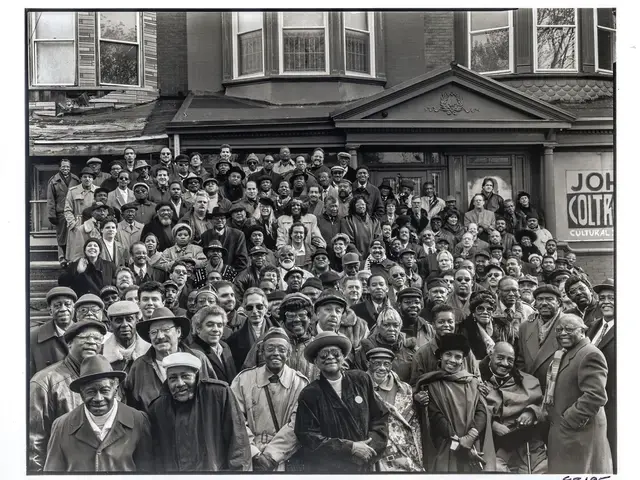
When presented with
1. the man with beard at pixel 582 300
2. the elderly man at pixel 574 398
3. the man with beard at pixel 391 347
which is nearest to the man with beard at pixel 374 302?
the man with beard at pixel 391 347

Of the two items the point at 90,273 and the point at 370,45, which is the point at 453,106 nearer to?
the point at 370,45

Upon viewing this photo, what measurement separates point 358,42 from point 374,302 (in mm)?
3790

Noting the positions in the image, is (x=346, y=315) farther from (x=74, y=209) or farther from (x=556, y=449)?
(x=74, y=209)

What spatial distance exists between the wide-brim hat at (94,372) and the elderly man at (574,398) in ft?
14.2

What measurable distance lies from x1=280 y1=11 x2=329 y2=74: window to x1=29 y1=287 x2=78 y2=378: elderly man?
4.20m

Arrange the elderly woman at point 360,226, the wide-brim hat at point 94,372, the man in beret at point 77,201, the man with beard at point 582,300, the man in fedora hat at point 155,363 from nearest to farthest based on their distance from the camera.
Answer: the wide-brim hat at point 94,372
the man in fedora hat at point 155,363
the man with beard at point 582,300
the elderly woman at point 360,226
the man in beret at point 77,201

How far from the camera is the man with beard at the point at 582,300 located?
10109 mm

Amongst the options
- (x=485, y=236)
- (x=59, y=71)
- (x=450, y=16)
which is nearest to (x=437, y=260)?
(x=485, y=236)

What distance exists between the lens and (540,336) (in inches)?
388

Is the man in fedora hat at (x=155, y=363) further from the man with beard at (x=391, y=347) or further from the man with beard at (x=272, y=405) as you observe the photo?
the man with beard at (x=391, y=347)

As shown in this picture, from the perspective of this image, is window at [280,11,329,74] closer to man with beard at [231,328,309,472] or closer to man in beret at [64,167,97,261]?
man in beret at [64,167,97,261]

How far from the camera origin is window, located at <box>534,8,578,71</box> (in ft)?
38.2

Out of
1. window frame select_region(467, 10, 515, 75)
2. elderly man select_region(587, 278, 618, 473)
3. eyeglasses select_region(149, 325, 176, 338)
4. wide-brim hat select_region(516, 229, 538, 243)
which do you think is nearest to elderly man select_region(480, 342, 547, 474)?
elderly man select_region(587, 278, 618, 473)

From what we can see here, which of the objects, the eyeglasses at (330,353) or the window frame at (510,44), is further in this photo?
the window frame at (510,44)
